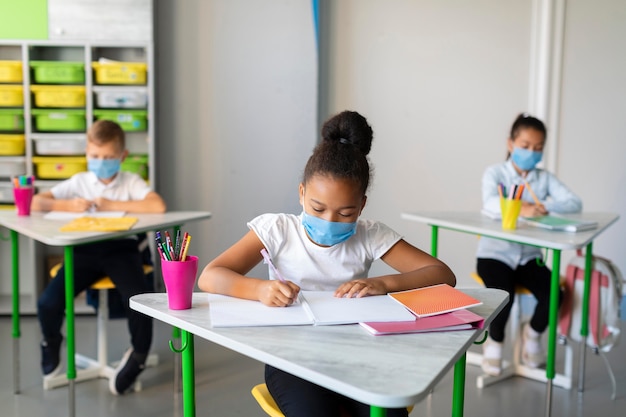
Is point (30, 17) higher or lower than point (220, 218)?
higher

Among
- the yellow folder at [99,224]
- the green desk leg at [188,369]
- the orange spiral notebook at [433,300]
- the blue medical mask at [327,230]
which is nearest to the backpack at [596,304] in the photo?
the orange spiral notebook at [433,300]

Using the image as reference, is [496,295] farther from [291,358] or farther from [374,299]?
[291,358]

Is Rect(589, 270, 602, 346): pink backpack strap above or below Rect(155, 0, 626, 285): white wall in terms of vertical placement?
below

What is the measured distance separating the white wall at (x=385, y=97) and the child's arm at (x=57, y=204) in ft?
4.28

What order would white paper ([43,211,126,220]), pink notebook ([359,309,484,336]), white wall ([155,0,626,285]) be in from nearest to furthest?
1. pink notebook ([359,309,484,336])
2. white paper ([43,211,126,220])
3. white wall ([155,0,626,285])

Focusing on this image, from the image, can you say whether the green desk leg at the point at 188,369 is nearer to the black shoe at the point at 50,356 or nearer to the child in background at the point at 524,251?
the black shoe at the point at 50,356

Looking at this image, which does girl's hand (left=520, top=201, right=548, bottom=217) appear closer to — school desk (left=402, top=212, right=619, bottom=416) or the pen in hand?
school desk (left=402, top=212, right=619, bottom=416)

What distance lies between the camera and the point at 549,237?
2.61 m

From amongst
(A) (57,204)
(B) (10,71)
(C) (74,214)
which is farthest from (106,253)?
(B) (10,71)

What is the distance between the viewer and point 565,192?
3301 millimetres

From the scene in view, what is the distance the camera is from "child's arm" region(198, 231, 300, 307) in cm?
160

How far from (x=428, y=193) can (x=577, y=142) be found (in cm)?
93

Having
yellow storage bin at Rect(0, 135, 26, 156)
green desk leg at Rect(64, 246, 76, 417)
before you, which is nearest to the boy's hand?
green desk leg at Rect(64, 246, 76, 417)

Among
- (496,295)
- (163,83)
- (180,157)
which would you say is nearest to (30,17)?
(163,83)
